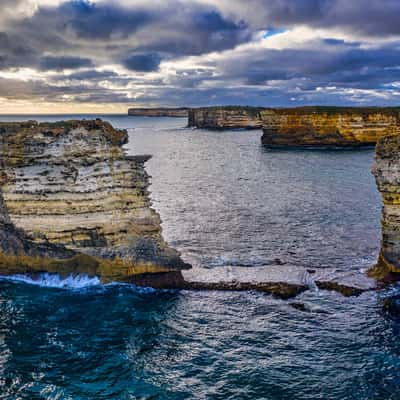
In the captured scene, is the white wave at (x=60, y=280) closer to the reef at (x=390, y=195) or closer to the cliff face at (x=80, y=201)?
the cliff face at (x=80, y=201)

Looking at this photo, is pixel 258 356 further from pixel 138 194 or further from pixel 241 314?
pixel 138 194

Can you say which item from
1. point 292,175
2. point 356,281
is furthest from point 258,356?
point 292,175

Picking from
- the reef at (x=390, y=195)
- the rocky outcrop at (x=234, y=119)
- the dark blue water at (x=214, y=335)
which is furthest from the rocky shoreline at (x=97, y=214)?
the rocky outcrop at (x=234, y=119)

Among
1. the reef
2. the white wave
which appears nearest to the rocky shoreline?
the reef

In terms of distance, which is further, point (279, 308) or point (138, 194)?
point (138, 194)

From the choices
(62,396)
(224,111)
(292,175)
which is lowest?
(62,396)

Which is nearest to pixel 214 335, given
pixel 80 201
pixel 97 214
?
pixel 97 214

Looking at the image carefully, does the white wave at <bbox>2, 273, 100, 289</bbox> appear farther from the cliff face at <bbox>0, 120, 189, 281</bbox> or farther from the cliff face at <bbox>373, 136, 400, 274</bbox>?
the cliff face at <bbox>373, 136, 400, 274</bbox>
